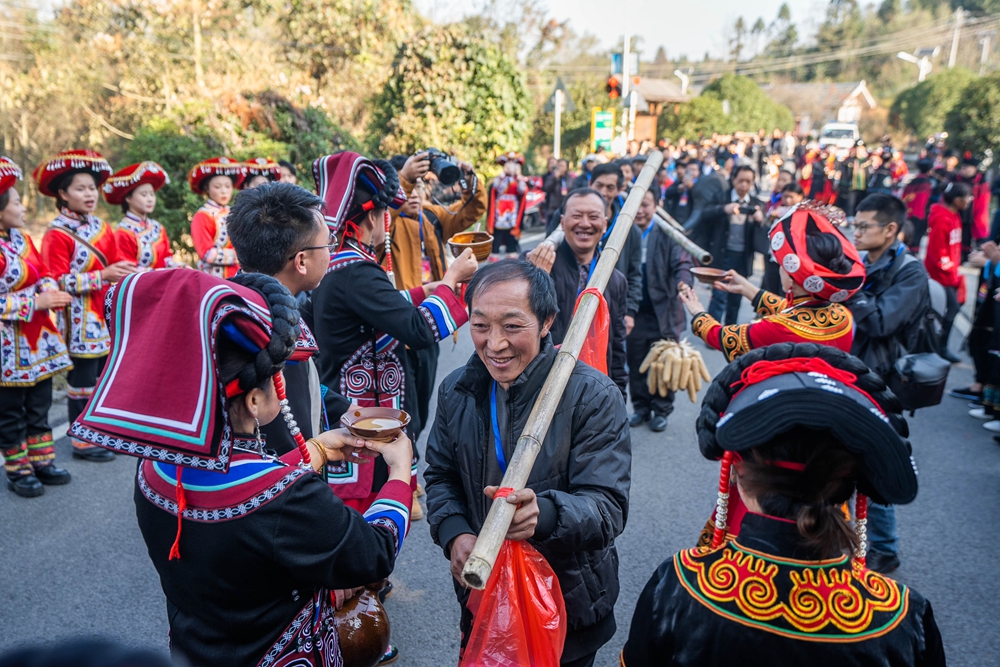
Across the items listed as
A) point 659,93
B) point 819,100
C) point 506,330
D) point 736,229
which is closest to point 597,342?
point 506,330

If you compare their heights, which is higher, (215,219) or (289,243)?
(289,243)

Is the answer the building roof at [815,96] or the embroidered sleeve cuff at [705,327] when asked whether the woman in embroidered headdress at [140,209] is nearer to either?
the embroidered sleeve cuff at [705,327]

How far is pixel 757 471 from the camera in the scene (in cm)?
174

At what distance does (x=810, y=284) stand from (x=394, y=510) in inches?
85.7

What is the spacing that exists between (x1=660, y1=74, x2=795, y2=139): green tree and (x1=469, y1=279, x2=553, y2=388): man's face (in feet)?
110

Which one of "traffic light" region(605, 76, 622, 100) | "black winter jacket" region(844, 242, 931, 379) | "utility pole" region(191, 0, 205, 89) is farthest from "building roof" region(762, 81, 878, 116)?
"black winter jacket" region(844, 242, 931, 379)

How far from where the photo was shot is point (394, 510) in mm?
1988

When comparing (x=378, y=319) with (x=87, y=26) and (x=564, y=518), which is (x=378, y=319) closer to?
(x=564, y=518)

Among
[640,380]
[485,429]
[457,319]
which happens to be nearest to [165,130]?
[640,380]

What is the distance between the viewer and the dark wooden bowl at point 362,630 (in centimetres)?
278

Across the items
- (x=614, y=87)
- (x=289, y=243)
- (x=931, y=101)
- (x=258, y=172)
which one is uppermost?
(x=931, y=101)

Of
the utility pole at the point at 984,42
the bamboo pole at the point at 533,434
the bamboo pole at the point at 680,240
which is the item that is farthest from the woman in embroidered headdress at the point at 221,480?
the utility pole at the point at 984,42

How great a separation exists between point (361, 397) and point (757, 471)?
235 cm

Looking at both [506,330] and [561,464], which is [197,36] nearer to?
[506,330]
